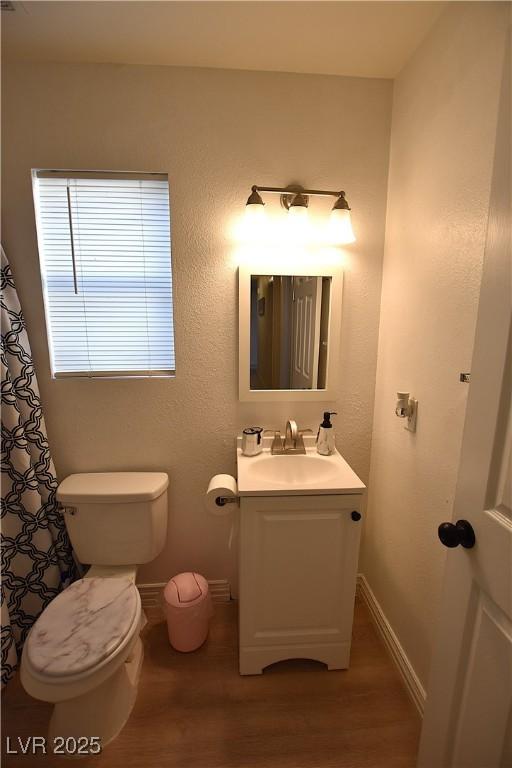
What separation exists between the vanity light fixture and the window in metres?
0.41

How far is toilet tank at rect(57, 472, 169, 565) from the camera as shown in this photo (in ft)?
5.11

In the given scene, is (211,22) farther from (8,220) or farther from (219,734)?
(219,734)

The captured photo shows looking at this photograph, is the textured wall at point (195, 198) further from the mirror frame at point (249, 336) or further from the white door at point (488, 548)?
the white door at point (488, 548)

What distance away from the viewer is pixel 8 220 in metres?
1.51

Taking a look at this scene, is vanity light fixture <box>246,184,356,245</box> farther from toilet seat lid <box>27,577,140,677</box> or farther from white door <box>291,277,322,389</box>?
toilet seat lid <box>27,577,140,677</box>

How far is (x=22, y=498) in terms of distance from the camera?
5.06 ft

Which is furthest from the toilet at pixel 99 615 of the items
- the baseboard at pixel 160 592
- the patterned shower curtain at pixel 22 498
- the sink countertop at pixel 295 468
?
the sink countertop at pixel 295 468

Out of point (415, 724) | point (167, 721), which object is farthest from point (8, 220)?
point (415, 724)

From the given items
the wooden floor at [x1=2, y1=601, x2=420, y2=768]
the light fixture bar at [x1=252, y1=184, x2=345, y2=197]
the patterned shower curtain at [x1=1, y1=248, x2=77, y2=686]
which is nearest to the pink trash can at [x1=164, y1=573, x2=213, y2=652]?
the wooden floor at [x1=2, y1=601, x2=420, y2=768]

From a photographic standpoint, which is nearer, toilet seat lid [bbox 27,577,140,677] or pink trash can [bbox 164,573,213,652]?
toilet seat lid [bbox 27,577,140,677]

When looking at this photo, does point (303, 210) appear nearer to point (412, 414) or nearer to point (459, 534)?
point (412, 414)

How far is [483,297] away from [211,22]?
4.18 feet

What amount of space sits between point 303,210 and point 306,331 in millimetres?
510

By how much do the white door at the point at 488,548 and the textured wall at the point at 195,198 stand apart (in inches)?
35.8
